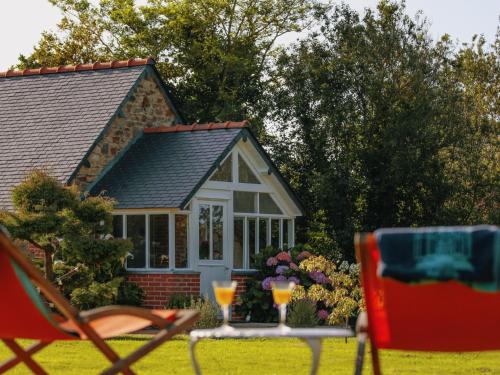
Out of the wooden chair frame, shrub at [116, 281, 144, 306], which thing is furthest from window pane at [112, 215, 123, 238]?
the wooden chair frame

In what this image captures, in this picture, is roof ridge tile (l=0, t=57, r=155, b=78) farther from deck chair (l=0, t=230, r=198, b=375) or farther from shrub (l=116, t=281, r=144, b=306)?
deck chair (l=0, t=230, r=198, b=375)

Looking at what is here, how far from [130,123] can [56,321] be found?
18.2 metres

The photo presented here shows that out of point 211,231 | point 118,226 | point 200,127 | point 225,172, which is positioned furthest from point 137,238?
point 200,127

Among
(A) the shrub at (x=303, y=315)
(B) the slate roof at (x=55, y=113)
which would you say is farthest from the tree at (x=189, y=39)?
(A) the shrub at (x=303, y=315)

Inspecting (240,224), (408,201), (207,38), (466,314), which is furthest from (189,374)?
(207,38)

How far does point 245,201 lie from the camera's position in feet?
78.9

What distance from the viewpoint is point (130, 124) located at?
24.5 metres

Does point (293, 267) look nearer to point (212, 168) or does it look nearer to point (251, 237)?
point (212, 168)

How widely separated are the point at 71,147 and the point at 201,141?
2558 mm

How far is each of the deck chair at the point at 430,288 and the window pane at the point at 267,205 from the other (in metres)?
18.5

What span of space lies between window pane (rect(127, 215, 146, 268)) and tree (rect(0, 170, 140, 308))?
387cm

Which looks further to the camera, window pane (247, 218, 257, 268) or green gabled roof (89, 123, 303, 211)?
window pane (247, 218, 257, 268)

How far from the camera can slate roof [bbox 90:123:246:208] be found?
72.5 ft

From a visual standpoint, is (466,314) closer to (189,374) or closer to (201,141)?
(189,374)
